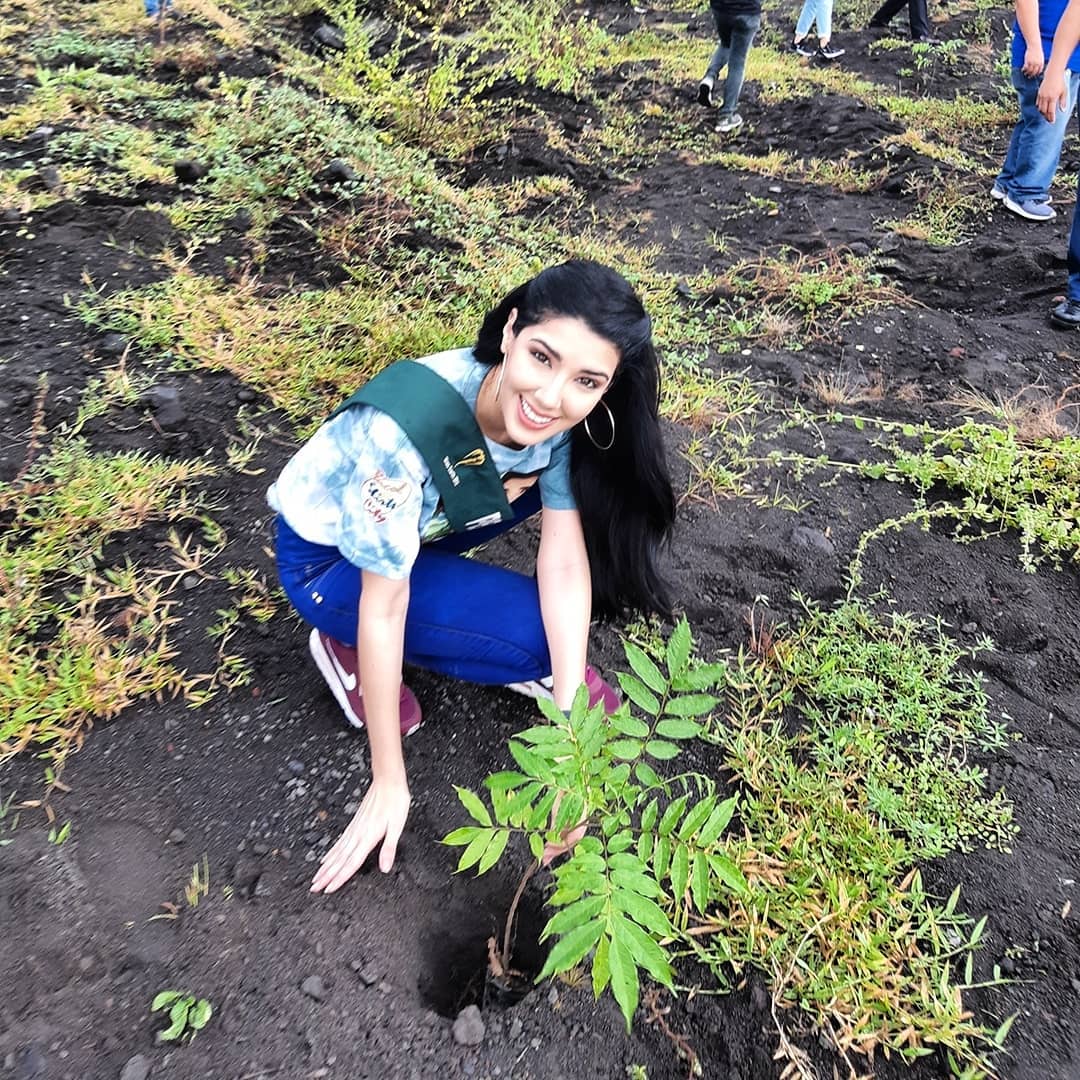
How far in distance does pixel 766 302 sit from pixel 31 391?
10.9ft

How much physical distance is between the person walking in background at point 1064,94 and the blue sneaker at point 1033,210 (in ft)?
2.25

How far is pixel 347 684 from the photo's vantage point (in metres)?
1.87

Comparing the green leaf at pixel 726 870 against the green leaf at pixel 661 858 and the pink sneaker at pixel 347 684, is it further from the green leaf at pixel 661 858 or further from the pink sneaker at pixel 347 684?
the pink sneaker at pixel 347 684

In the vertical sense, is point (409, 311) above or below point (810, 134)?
below

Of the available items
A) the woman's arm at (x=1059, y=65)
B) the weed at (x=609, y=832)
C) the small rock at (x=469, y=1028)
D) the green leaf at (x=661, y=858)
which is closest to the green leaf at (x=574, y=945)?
the weed at (x=609, y=832)

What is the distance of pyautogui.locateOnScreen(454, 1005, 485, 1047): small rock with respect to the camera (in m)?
1.40

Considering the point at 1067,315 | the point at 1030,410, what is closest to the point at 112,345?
the point at 1030,410

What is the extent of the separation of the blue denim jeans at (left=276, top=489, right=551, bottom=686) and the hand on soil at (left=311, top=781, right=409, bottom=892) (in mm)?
368

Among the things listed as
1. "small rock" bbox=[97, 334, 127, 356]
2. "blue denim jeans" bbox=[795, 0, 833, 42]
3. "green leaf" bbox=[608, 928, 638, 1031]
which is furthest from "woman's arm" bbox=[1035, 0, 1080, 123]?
"blue denim jeans" bbox=[795, 0, 833, 42]

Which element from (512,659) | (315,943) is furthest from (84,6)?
(315,943)

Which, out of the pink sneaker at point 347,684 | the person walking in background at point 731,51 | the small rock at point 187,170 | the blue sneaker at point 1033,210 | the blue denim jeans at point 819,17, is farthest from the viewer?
the blue denim jeans at point 819,17

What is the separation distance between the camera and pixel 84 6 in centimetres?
577

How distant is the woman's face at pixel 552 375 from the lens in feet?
4.69

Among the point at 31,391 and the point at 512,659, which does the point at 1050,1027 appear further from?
the point at 31,391
